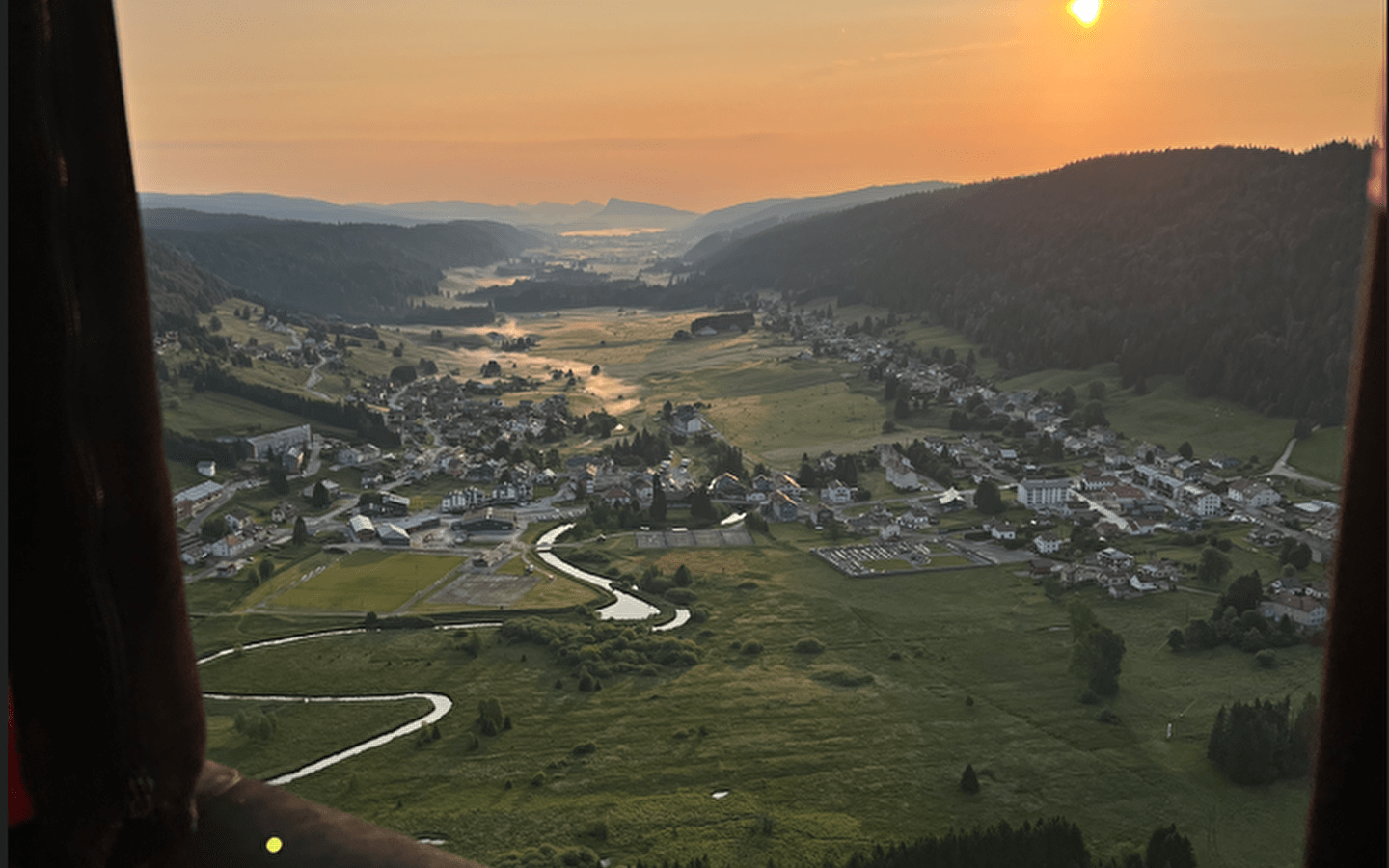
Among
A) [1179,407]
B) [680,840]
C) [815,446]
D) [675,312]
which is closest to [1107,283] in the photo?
[1179,407]

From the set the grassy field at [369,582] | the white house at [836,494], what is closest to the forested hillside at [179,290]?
the grassy field at [369,582]

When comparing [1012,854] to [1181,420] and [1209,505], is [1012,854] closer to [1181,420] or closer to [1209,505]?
[1209,505]

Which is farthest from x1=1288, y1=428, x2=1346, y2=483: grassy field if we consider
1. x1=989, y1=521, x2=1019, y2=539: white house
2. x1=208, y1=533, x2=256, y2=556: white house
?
x1=208, y1=533, x2=256, y2=556: white house

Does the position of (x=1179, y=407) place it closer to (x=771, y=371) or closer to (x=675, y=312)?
(x=771, y=371)

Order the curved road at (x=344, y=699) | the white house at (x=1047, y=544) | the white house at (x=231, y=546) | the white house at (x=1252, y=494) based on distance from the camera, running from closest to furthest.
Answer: the curved road at (x=344, y=699)
the white house at (x=1047, y=544)
the white house at (x=231, y=546)
the white house at (x=1252, y=494)

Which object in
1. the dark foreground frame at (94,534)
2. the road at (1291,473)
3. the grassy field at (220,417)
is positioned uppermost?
the dark foreground frame at (94,534)

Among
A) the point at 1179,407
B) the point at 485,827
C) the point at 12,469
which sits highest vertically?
the point at 12,469

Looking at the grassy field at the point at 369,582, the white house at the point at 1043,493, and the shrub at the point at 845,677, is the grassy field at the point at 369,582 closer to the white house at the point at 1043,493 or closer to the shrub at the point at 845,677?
the shrub at the point at 845,677

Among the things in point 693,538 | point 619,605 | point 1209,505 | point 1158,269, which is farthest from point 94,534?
point 1158,269
